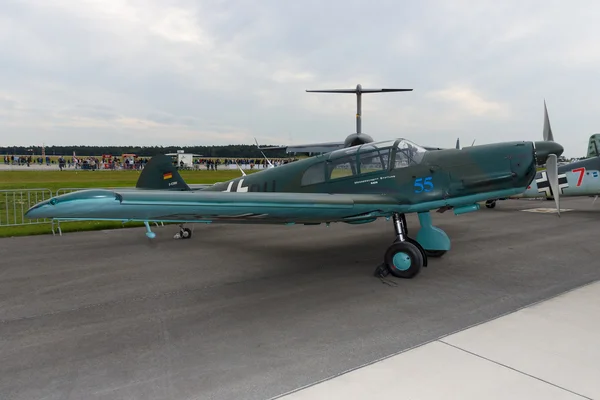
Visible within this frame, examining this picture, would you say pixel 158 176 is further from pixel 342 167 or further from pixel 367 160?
Answer: pixel 367 160

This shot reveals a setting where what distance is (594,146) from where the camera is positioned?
14.7m

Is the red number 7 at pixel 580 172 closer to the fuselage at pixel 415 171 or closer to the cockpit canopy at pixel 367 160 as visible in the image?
the fuselage at pixel 415 171

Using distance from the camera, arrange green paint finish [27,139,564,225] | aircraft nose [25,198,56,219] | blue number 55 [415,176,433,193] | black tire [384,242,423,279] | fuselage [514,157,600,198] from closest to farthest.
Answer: aircraft nose [25,198,56,219] < green paint finish [27,139,564,225] < black tire [384,242,423,279] < blue number 55 [415,176,433,193] < fuselage [514,157,600,198]

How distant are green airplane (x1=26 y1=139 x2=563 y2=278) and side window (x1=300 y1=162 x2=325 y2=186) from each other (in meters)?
0.02

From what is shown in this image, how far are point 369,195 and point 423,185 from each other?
0.87 meters

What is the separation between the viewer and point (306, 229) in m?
10.8

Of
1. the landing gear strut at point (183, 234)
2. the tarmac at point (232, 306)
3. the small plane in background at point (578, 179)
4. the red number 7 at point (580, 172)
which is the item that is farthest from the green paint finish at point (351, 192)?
the red number 7 at point (580, 172)

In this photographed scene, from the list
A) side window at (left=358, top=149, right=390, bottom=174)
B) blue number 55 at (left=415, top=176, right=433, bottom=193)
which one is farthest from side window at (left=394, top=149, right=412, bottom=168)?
blue number 55 at (left=415, top=176, right=433, bottom=193)

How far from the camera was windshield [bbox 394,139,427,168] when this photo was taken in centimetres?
615

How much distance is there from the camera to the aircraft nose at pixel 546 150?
6.23 m

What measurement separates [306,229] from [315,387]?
7936 mm

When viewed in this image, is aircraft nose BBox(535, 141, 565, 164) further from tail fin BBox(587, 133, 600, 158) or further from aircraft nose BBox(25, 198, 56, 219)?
tail fin BBox(587, 133, 600, 158)

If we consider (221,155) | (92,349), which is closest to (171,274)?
(92,349)

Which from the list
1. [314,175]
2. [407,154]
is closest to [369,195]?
[407,154]
